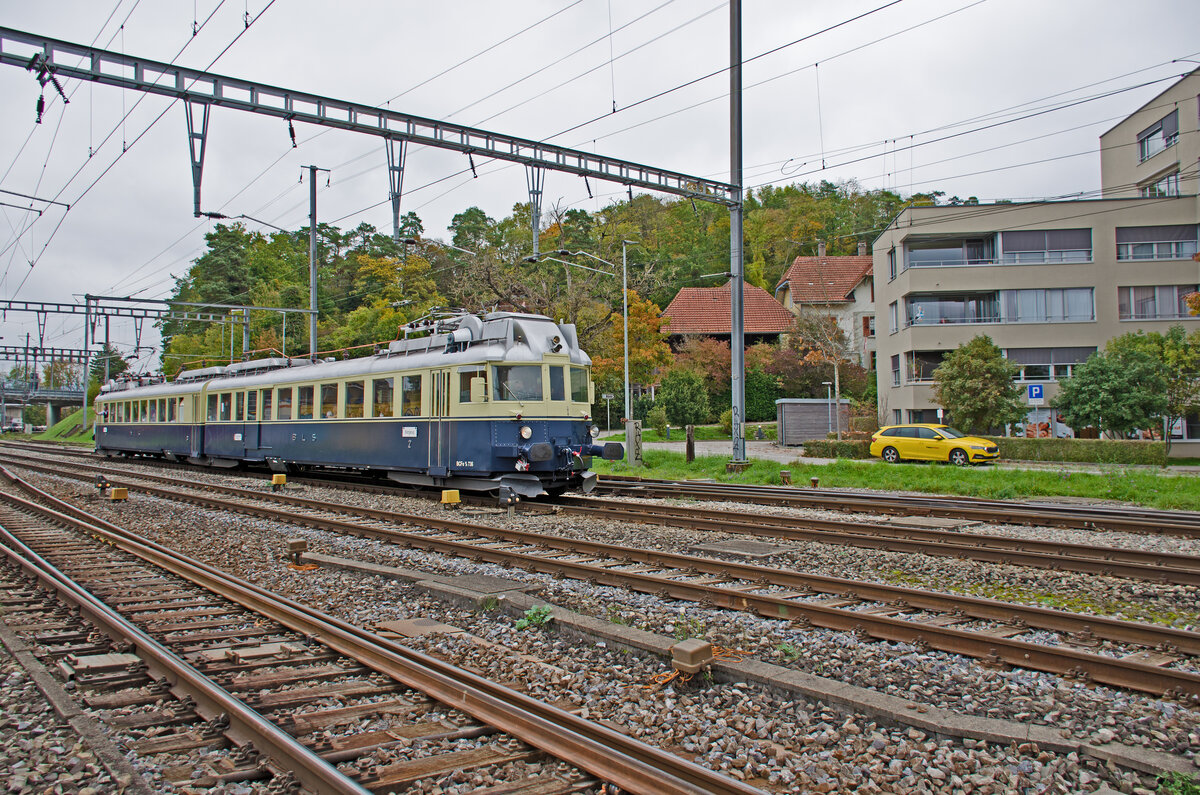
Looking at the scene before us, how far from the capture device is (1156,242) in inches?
1428

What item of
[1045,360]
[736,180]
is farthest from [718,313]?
[736,180]

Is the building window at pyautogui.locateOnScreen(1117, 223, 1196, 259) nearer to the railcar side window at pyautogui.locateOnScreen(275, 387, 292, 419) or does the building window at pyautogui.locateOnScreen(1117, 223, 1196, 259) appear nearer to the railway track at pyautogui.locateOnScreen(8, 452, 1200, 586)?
the railway track at pyautogui.locateOnScreen(8, 452, 1200, 586)

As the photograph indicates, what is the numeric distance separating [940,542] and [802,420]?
85.9ft

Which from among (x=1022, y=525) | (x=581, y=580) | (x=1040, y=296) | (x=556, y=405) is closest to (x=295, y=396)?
(x=556, y=405)

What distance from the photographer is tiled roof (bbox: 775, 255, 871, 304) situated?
184ft

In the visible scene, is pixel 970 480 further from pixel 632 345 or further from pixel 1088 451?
pixel 632 345

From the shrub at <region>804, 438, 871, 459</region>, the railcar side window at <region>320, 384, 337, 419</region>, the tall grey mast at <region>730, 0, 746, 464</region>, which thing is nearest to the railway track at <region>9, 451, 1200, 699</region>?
the railcar side window at <region>320, 384, 337, 419</region>

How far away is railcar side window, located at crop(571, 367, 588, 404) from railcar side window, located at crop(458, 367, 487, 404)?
191 centimetres

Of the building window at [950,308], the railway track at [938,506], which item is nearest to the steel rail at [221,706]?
the railway track at [938,506]

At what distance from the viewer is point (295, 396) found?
19.9m

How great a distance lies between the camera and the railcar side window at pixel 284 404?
2025 centimetres

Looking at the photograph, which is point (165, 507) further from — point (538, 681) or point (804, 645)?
point (804, 645)

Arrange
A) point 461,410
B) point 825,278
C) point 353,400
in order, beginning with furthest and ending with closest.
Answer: point 825,278 → point 353,400 → point 461,410

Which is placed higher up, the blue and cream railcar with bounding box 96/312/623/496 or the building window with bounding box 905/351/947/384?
the building window with bounding box 905/351/947/384
